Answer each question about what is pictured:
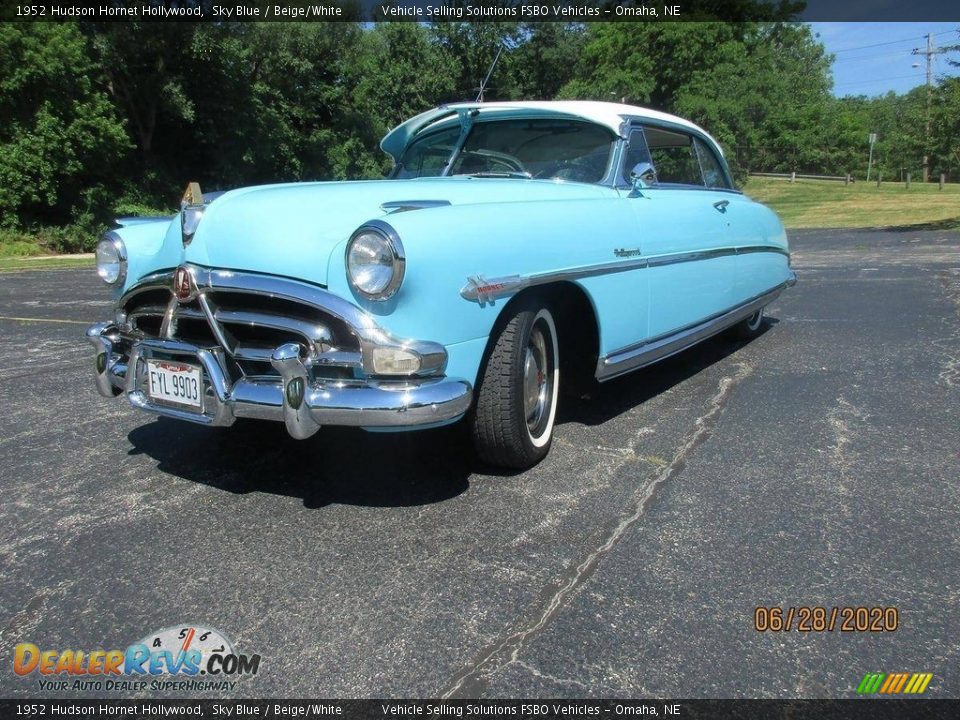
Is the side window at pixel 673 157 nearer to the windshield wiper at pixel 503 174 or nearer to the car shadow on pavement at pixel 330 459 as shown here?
the windshield wiper at pixel 503 174

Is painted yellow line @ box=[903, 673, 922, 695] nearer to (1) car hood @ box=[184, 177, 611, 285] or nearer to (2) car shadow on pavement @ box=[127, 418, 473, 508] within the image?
(2) car shadow on pavement @ box=[127, 418, 473, 508]

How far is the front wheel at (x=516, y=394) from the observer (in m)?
3.13

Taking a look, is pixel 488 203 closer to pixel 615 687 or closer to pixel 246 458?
pixel 246 458

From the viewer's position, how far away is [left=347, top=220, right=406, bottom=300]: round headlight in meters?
2.71

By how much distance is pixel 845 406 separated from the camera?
439 cm

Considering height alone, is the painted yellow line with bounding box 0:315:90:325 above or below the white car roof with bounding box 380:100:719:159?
below

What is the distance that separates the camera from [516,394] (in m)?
3.17

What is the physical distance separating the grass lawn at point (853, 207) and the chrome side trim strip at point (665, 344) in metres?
16.7

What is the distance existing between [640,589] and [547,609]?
0.31 metres

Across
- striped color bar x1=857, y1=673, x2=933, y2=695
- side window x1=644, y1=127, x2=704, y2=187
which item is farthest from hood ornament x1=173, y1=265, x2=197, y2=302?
side window x1=644, y1=127, x2=704, y2=187

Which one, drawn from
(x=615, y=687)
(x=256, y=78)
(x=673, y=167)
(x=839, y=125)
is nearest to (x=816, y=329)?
(x=673, y=167)

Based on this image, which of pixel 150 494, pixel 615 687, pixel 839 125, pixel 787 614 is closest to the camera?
pixel 615 687

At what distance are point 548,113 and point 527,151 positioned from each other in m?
0.23
